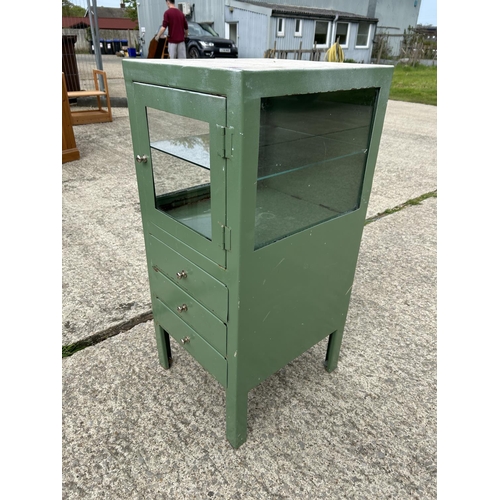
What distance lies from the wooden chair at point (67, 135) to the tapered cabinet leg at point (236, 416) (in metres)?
4.45

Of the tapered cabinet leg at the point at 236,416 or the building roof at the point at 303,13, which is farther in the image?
the building roof at the point at 303,13

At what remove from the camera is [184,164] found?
1.41m

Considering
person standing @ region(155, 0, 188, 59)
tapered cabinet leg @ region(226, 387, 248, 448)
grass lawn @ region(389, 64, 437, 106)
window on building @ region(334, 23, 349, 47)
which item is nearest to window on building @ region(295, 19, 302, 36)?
window on building @ region(334, 23, 349, 47)

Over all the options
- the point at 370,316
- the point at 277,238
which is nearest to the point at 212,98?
the point at 277,238

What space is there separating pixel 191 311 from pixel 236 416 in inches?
18.4

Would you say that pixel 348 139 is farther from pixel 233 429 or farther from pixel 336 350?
pixel 233 429

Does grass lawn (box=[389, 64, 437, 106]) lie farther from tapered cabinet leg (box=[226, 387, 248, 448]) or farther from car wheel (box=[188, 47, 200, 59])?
tapered cabinet leg (box=[226, 387, 248, 448])

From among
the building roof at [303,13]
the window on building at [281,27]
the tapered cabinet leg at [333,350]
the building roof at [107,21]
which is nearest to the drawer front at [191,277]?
the tapered cabinet leg at [333,350]

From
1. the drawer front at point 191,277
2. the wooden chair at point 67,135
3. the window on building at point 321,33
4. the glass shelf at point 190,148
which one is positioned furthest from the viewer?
the window on building at point 321,33

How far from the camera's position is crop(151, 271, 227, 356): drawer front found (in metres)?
1.45

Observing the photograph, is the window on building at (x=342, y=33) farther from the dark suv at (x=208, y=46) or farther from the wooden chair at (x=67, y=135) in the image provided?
the wooden chair at (x=67, y=135)

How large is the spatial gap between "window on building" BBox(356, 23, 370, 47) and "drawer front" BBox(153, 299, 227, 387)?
19.4 metres

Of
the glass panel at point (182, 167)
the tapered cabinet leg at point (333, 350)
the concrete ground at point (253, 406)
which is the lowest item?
the concrete ground at point (253, 406)

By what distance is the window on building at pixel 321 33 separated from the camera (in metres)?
16.0
